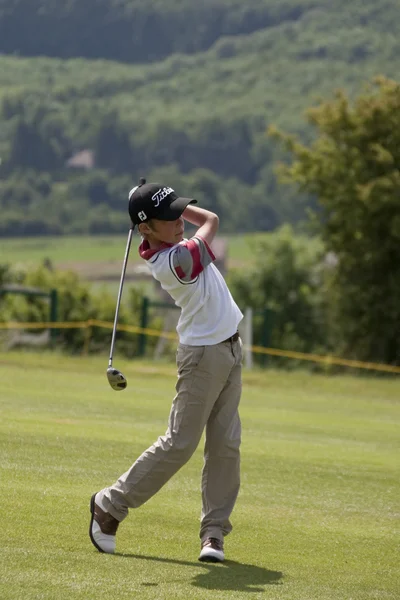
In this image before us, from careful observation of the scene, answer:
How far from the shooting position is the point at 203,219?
6895mm

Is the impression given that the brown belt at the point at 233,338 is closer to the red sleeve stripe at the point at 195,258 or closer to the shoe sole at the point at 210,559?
the red sleeve stripe at the point at 195,258

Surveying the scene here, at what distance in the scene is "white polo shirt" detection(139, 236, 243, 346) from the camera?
21.4 ft

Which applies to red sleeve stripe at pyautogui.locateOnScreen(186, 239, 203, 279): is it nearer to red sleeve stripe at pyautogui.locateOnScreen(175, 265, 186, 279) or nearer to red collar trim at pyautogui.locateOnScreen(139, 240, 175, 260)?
red sleeve stripe at pyautogui.locateOnScreen(175, 265, 186, 279)

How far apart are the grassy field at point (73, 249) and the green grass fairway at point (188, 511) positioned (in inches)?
5606

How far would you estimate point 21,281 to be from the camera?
40.6 metres

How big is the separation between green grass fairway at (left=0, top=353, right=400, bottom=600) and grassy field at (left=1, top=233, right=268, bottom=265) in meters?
142

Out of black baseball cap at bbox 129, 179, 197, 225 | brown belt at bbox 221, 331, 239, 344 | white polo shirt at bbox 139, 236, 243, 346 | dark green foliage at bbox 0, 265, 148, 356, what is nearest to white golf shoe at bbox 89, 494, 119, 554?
white polo shirt at bbox 139, 236, 243, 346

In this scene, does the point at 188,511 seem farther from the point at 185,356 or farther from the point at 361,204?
the point at 361,204

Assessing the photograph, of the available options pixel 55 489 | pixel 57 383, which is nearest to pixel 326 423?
pixel 57 383

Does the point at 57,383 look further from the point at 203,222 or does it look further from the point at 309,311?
the point at 309,311

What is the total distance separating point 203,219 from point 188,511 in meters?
2.03

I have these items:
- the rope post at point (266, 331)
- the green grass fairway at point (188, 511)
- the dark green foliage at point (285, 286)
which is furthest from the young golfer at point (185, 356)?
the dark green foliage at point (285, 286)

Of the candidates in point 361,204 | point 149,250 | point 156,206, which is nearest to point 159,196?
point 156,206

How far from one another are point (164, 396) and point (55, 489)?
29.0 feet
